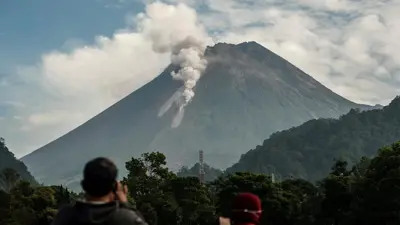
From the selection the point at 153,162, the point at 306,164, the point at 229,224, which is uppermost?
the point at 306,164

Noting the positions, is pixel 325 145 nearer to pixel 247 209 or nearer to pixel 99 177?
pixel 247 209

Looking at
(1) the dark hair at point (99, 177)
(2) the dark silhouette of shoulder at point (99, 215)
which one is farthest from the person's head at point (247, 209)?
(1) the dark hair at point (99, 177)

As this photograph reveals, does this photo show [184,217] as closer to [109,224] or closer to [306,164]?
[109,224]

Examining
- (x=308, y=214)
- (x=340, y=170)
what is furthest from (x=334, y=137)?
(x=308, y=214)

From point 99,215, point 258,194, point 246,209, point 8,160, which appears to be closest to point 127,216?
point 99,215

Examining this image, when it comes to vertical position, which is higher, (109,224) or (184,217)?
(184,217)

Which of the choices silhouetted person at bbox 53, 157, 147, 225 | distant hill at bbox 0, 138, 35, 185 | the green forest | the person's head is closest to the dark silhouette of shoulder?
silhouetted person at bbox 53, 157, 147, 225

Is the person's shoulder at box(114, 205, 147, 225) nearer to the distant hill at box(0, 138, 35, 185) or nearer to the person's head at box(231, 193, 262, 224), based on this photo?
the person's head at box(231, 193, 262, 224)
